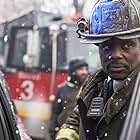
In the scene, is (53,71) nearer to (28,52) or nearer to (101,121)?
(28,52)

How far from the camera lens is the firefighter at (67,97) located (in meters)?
5.81

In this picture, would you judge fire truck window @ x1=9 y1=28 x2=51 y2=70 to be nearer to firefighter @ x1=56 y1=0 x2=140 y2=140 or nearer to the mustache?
firefighter @ x1=56 y1=0 x2=140 y2=140

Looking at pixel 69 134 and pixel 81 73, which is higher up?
pixel 69 134

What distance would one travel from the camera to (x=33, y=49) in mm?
9797

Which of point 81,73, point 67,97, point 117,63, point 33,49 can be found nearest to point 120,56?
point 117,63

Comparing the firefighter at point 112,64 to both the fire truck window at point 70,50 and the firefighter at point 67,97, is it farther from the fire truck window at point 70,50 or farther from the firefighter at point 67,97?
the fire truck window at point 70,50

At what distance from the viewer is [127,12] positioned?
95.7 inches

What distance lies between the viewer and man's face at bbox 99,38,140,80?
2385mm

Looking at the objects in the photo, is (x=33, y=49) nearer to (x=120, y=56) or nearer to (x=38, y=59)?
(x=38, y=59)

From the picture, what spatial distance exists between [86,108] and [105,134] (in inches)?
10.6

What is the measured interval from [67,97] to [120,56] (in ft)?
11.9

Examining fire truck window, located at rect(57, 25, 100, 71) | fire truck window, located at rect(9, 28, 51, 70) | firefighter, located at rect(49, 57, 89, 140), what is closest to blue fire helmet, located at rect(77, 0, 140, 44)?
firefighter, located at rect(49, 57, 89, 140)

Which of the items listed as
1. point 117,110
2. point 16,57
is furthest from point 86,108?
point 16,57

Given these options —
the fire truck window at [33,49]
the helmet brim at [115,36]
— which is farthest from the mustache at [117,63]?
the fire truck window at [33,49]
